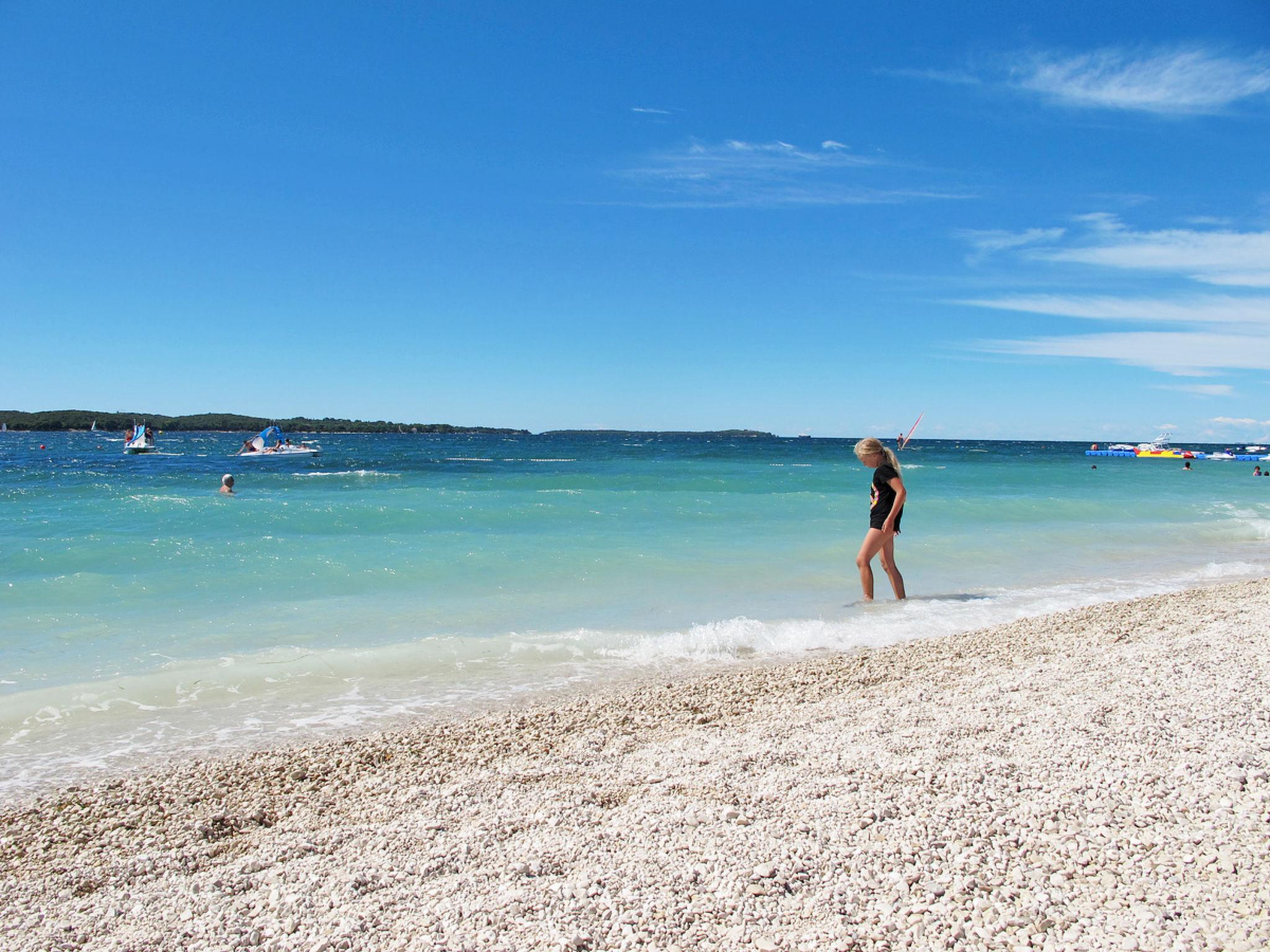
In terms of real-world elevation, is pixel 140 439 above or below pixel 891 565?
above

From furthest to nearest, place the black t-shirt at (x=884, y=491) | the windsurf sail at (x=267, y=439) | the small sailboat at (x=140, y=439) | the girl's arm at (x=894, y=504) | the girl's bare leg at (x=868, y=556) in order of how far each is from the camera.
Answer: the small sailboat at (x=140, y=439)
the windsurf sail at (x=267, y=439)
the girl's bare leg at (x=868, y=556)
the black t-shirt at (x=884, y=491)
the girl's arm at (x=894, y=504)

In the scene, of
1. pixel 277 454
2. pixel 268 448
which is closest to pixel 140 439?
pixel 277 454

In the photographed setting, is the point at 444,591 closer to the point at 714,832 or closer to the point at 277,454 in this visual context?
the point at 714,832

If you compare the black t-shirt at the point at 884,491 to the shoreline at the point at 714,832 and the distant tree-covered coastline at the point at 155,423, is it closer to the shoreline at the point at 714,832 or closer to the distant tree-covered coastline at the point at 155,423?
the shoreline at the point at 714,832

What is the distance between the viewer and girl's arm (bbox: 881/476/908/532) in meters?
8.20

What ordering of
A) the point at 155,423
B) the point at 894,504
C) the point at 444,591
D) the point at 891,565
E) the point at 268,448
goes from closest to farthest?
the point at 894,504 → the point at 891,565 → the point at 444,591 → the point at 268,448 → the point at 155,423

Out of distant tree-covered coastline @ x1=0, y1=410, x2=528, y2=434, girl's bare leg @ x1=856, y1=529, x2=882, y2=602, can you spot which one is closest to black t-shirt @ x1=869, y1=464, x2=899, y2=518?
girl's bare leg @ x1=856, y1=529, x2=882, y2=602

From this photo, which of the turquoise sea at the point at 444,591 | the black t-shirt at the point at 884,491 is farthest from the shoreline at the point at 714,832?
the black t-shirt at the point at 884,491

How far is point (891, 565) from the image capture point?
8.85 meters

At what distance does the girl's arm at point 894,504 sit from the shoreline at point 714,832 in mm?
3267

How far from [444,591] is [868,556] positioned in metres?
5.60

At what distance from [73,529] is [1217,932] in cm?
1836

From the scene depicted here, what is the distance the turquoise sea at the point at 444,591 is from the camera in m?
5.75

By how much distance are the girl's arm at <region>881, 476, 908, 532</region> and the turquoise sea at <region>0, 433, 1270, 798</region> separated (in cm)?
105
